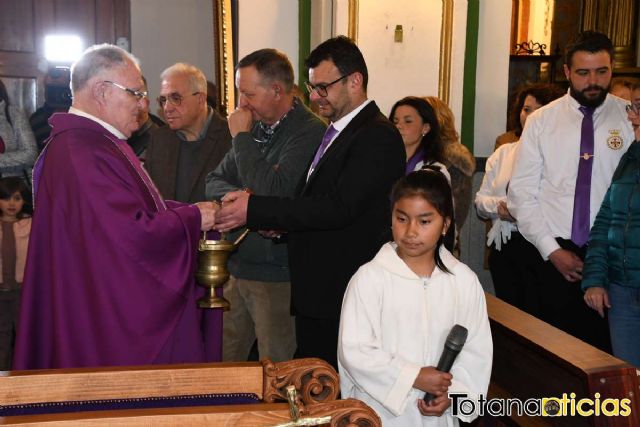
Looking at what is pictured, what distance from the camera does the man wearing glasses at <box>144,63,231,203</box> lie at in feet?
13.2

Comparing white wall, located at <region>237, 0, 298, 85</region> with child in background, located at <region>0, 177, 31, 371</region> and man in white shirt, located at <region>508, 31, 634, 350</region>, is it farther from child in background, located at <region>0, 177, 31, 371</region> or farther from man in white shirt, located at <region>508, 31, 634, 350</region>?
man in white shirt, located at <region>508, 31, 634, 350</region>

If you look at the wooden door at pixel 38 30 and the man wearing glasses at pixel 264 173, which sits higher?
the wooden door at pixel 38 30

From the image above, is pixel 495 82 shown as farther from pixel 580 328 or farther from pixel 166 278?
pixel 166 278

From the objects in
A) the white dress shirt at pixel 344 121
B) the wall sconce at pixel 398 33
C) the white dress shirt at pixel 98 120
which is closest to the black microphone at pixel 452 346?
the white dress shirt at pixel 344 121

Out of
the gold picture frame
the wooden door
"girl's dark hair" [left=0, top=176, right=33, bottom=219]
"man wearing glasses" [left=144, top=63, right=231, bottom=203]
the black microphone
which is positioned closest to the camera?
the black microphone

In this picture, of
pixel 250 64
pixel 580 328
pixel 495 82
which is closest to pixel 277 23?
pixel 495 82

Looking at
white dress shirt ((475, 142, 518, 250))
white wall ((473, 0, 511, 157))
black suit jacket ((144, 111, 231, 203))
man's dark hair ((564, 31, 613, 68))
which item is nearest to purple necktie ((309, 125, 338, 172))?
black suit jacket ((144, 111, 231, 203))

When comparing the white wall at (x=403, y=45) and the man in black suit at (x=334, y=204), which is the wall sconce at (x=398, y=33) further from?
A: the man in black suit at (x=334, y=204)

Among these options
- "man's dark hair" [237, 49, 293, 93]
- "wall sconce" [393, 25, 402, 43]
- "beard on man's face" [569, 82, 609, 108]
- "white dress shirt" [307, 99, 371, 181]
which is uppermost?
"wall sconce" [393, 25, 402, 43]

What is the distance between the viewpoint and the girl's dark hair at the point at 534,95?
4.89 meters

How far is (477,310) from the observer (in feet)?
8.09

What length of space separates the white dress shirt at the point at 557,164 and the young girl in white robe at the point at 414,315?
143cm

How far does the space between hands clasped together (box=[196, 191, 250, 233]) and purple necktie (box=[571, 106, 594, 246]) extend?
160cm

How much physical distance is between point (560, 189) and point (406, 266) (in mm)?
1610
